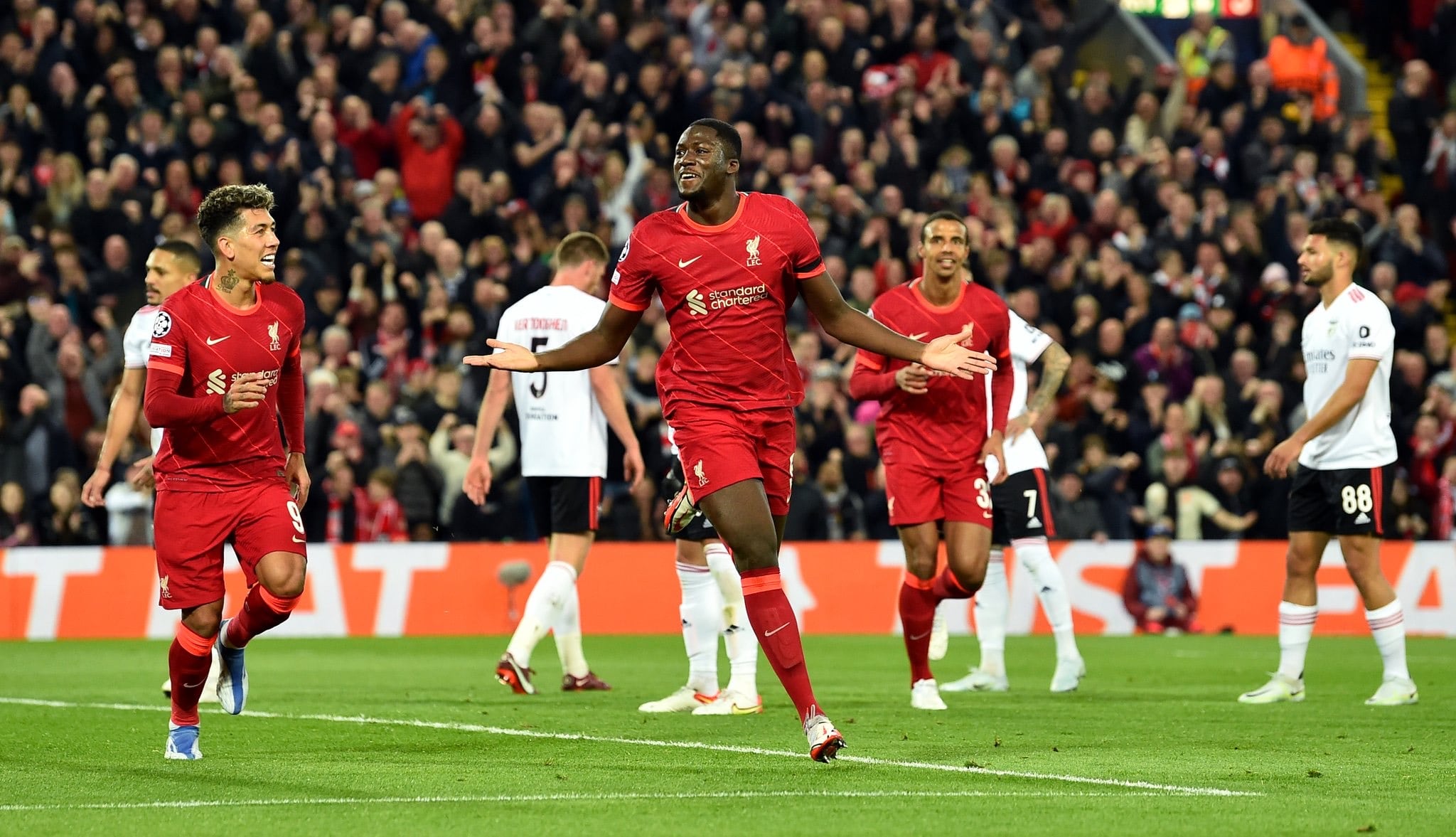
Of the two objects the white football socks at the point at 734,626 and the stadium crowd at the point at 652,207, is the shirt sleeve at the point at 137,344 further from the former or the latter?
the stadium crowd at the point at 652,207

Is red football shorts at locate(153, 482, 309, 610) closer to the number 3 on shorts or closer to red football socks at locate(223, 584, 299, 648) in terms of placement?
red football socks at locate(223, 584, 299, 648)

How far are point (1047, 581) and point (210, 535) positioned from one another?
6.35 m

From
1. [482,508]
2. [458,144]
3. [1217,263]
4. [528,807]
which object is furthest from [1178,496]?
[528,807]

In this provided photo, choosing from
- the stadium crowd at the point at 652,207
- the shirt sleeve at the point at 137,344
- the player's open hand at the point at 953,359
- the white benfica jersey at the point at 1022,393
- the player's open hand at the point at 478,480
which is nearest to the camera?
the player's open hand at the point at 953,359

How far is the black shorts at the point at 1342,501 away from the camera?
11.8 metres

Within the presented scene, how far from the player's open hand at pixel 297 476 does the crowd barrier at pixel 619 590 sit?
9.22 metres

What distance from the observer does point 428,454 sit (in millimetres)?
19875

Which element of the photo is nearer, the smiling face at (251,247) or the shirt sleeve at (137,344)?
the smiling face at (251,247)

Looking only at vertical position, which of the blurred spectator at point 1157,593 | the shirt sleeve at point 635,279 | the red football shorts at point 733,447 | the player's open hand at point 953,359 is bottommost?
the blurred spectator at point 1157,593

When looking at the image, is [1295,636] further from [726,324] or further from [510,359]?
[510,359]

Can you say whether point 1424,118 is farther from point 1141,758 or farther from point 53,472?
point 1141,758

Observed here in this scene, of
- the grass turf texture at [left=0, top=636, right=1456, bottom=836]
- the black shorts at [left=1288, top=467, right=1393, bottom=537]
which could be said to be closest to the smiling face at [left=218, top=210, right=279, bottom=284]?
the grass turf texture at [left=0, top=636, right=1456, bottom=836]

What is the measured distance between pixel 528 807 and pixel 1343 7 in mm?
27442

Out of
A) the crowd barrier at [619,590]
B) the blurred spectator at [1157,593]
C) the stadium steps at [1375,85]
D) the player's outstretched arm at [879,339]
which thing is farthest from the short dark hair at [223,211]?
the stadium steps at [1375,85]
